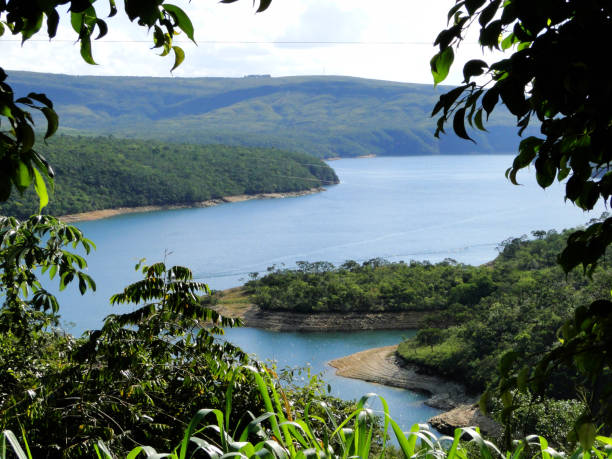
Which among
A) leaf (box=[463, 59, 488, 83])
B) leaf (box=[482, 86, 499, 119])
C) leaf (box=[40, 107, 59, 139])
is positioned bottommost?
leaf (box=[40, 107, 59, 139])

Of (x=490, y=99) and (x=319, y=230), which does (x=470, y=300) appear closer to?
(x=319, y=230)

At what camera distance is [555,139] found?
0.85 m

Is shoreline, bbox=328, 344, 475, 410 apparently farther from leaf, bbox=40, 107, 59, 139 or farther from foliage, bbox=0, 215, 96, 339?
leaf, bbox=40, 107, 59, 139

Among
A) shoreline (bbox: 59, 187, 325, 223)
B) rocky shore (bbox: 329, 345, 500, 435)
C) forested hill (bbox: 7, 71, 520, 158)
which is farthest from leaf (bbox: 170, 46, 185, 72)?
forested hill (bbox: 7, 71, 520, 158)

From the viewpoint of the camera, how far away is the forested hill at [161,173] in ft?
127

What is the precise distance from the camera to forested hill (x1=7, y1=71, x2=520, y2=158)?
287 ft

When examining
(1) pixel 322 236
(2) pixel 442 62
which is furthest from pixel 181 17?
(1) pixel 322 236

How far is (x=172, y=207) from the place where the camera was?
4116cm

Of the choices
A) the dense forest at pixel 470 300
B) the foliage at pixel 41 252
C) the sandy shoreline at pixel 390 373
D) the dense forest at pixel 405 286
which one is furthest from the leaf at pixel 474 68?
the dense forest at pixel 405 286

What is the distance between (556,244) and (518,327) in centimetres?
1048

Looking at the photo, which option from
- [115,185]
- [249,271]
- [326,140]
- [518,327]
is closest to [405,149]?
[326,140]

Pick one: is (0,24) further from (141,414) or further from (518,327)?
(518,327)

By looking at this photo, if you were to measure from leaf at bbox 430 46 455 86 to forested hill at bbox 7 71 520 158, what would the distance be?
7691cm

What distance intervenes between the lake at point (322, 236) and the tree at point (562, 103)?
38.7 feet
